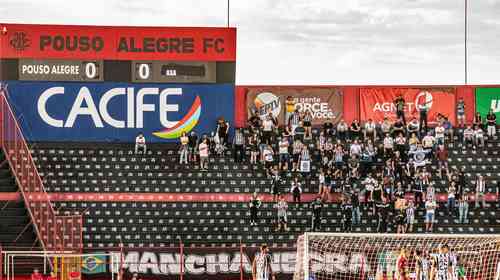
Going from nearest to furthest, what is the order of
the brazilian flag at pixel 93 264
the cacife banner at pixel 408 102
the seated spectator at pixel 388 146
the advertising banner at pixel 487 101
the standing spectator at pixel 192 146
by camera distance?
the brazilian flag at pixel 93 264, the seated spectator at pixel 388 146, the standing spectator at pixel 192 146, the cacife banner at pixel 408 102, the advertising banner at pixel 487 101

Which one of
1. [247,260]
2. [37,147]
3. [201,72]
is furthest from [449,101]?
[37,147]

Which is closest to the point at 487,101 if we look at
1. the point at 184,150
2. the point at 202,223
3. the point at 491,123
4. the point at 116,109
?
the point at 491,123

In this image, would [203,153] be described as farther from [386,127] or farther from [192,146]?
[386,127]

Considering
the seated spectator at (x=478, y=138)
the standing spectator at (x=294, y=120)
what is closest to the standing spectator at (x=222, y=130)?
the standing spectator at (x=294, y=120)

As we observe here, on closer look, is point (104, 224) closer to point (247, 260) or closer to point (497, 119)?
point (247, 260)

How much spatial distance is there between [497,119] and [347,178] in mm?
9249

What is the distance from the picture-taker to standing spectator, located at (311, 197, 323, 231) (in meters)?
37.7

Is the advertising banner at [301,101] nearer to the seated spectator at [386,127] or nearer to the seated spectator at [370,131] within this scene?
the seated spectator at [370,131]

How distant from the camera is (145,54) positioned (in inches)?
1658

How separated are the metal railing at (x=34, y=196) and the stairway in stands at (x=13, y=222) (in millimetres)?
381

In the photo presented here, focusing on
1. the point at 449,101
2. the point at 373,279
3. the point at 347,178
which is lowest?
the point at 373,279

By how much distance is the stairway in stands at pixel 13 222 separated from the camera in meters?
36.7

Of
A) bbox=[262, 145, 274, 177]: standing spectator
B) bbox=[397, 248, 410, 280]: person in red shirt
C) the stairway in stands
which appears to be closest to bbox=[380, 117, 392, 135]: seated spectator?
bbox=[262, 145, 274, 177]: standing spectator

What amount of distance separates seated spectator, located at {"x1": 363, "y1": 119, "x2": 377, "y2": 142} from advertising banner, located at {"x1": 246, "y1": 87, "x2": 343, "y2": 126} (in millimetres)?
2580
